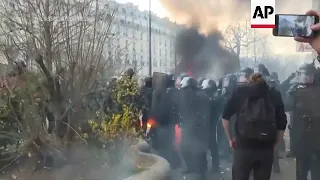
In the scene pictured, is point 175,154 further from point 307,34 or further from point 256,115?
point 307,34

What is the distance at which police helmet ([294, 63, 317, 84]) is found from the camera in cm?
321

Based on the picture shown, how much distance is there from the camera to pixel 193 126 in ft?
11.1

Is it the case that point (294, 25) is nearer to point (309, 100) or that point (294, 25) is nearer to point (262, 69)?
point (262, 69)

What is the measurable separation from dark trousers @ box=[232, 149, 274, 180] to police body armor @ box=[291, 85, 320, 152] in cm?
23

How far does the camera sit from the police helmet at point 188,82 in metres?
3.29

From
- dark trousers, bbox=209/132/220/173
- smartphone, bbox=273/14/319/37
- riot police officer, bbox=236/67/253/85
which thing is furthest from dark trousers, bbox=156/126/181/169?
smartphone, bbox=273/14/319/37

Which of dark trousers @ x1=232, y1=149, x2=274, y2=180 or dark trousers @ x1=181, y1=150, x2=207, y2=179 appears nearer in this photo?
dark trousers @ x1=232, y1=149, x2=274, y2=180

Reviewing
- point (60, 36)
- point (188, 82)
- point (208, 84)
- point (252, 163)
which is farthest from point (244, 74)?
point (60, 36)

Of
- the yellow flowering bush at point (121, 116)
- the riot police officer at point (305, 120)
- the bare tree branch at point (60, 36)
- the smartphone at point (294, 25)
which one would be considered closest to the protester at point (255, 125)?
the riot police officer at point (305, 120)

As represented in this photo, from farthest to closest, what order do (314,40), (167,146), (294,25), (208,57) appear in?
1. (167,146)
2. (208,57)
3. (294,25)
4. (314,40)

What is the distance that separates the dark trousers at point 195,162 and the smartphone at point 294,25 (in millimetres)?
936

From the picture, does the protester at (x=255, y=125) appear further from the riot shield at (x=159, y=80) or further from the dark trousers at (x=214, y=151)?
the riot shield at (x=159, y=80)

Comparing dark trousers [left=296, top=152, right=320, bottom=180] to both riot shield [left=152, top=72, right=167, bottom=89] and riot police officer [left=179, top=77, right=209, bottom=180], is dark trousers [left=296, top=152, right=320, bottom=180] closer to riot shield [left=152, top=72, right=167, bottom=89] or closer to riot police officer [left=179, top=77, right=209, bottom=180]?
riot police officer [left=179, top=77, right=209, bottom=180]

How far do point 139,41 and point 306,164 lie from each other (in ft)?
4.39
